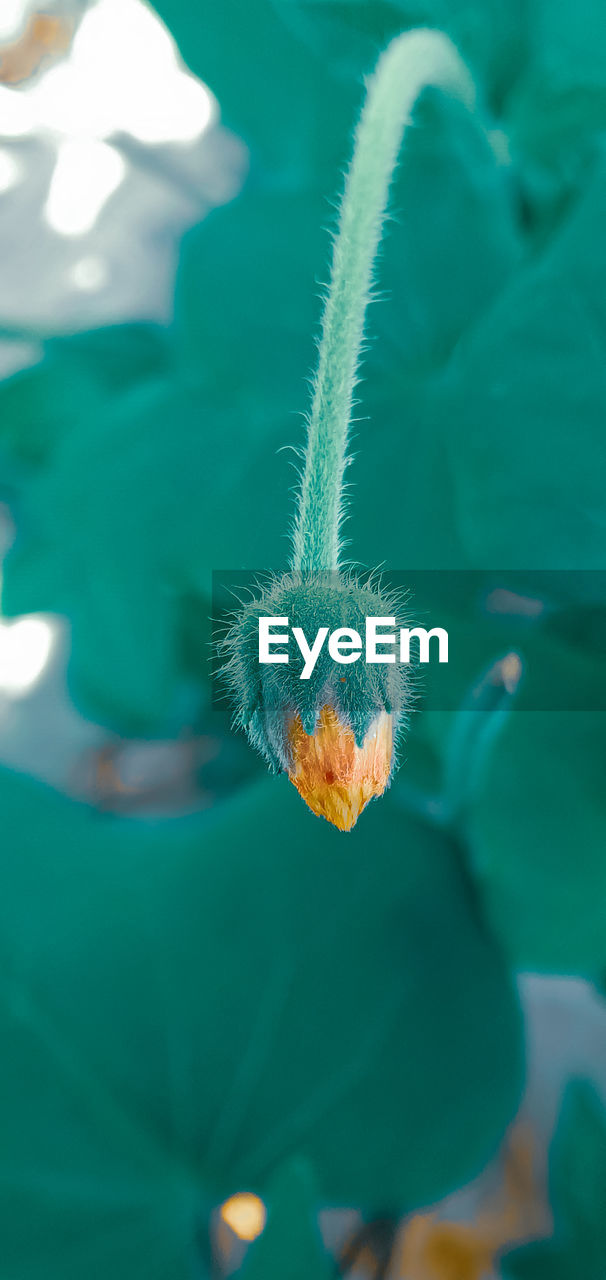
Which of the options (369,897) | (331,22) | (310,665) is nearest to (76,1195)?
(369,897)

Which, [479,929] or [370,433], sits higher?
[370,433]

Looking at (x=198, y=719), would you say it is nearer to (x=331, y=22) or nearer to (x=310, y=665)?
(x=310, y=665)

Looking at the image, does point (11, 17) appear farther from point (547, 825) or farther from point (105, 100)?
point (547, 825)

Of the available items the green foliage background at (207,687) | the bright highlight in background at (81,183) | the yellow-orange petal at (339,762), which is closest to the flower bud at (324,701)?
the yellow-orange petal at (339,762)

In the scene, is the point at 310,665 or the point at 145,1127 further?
the point at 145,1127

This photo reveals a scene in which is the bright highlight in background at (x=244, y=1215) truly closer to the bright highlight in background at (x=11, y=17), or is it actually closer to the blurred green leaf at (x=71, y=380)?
the blurred green leaf at (x=71, y=380)

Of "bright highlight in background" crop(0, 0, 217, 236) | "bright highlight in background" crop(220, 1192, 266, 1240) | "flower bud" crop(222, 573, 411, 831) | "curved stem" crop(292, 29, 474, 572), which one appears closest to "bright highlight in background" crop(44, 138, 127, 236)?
"bright highlight in background" crop(0, 0, 217, 236)

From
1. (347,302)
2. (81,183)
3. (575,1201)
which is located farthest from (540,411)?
(575,1201)
